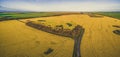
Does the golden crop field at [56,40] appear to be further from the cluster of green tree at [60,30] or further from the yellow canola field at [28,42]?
the cluster of green tree at [60,30]

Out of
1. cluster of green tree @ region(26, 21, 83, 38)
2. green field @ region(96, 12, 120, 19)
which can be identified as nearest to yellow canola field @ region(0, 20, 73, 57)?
cluster of green tree @ region(26, 21, 83, 38)

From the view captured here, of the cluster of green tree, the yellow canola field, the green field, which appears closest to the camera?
the yellow canola field

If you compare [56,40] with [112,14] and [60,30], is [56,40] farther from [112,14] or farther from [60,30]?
[112,14]

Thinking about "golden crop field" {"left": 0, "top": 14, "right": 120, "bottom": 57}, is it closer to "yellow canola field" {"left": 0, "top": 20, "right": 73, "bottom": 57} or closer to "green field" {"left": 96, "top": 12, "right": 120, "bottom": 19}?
"yellow canola field" {"left": 0, "top": 20, "right": 73, "bottom": 57}

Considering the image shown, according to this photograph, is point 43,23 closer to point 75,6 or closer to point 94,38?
point 75,6

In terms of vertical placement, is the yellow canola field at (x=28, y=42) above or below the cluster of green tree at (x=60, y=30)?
below

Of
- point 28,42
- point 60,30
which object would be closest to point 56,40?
point 60,30

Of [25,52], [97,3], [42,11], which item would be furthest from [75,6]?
[25,52]

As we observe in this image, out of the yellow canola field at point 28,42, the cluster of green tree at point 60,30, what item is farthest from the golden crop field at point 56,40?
the cluster of green tree at point 60,30

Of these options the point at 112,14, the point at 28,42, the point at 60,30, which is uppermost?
the point at 112,14
